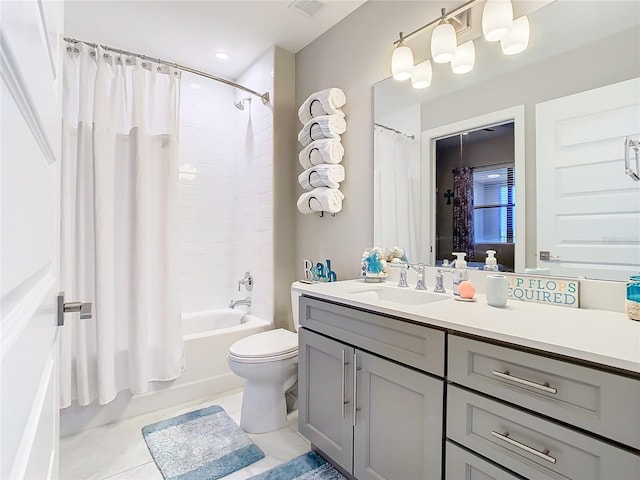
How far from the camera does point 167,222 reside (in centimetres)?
222

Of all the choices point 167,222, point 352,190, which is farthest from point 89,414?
point 352,190

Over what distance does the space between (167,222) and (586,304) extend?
219 centimetres

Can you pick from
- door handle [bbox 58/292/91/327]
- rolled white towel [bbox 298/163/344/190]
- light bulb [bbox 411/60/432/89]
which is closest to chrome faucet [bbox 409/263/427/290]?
rolled white towel [bbox 298/163/344/190]

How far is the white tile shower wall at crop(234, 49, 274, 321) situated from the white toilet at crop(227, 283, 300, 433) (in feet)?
2.16

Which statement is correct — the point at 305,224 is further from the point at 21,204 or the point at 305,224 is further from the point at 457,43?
the point at 21,204

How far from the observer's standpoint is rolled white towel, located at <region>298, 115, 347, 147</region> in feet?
7.22

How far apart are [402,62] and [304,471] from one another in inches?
82.2

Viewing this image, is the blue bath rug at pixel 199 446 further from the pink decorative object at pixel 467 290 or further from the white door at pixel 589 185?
the white door at pixel 589 185

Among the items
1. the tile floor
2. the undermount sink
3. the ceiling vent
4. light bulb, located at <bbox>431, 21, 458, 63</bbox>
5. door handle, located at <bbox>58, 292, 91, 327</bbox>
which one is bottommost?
the tile floor

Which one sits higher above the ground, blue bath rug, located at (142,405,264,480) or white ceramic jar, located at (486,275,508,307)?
white ceramic jar, located at (486,275,508,307)

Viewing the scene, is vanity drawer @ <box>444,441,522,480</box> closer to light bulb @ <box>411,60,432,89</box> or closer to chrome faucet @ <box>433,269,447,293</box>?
chrome faucet @ <box>433,269,447,293</box>

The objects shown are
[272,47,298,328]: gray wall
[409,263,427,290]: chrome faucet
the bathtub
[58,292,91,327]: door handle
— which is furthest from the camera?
[272,47,298,328]: gray wall

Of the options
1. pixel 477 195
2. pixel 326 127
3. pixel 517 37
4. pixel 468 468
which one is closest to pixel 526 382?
pixel 468 468

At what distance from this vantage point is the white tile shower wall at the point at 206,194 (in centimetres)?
304
